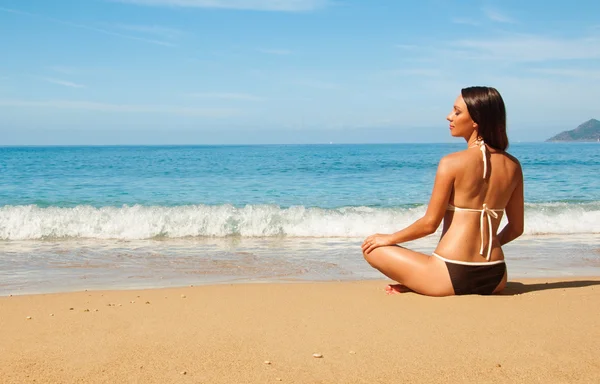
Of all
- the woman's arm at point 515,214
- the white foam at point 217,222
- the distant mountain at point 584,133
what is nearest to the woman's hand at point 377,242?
the woman's arm at point 515,214

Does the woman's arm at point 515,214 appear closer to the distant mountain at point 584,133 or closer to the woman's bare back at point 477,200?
the woman's bare back at point 477,200

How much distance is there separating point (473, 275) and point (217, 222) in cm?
782

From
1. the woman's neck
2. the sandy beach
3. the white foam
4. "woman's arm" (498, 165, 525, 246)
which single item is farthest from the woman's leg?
the white foam

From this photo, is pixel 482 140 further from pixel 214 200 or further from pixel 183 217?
pixel 214 200

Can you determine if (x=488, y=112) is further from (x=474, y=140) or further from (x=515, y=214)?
(x=515, y=214)

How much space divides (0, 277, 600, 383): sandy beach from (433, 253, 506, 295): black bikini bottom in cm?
11

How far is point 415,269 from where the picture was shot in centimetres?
452

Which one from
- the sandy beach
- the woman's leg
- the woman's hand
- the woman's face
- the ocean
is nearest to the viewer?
the sandy beach

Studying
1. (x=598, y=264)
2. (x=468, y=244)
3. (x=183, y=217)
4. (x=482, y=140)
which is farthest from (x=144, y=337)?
(x=183, y=217)

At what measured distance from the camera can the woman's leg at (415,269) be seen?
4449mm

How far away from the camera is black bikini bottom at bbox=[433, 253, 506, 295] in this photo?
4.40m

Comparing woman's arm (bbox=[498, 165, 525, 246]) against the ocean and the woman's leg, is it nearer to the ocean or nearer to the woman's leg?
the woman's leg

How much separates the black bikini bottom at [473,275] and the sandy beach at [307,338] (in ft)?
0.35

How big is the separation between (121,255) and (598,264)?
21.1 feet
